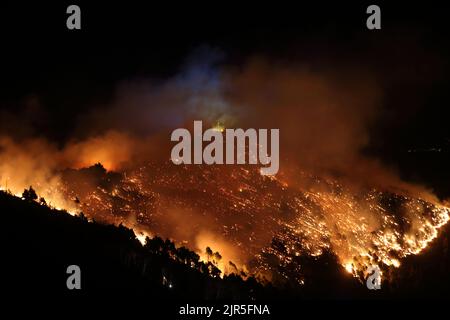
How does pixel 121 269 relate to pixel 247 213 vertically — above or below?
below

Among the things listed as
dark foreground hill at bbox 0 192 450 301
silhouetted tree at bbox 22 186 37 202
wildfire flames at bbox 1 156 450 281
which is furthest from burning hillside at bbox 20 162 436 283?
silhouetted tree at bbox 22 186 37 202

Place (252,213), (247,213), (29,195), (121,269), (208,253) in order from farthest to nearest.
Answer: (252,213) → (247,213) → (29,195) → (208,253) → (121,269)

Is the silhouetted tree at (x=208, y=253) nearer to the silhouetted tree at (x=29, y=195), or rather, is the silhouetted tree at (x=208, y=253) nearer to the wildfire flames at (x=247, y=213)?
the wildfire flames at (x=247, y=213)

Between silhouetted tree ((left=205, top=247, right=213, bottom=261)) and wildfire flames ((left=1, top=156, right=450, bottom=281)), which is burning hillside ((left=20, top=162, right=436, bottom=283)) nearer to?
wildfire flames ((left=1, top=156, right=450, bottom=281))

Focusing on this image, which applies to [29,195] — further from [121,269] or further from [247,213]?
[247,213]

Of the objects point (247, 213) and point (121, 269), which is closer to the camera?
point (121, 269)

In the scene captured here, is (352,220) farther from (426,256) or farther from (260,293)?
(260,293)

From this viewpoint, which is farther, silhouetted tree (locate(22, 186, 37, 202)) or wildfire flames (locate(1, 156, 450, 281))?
wildfire flames (locate(1, 156, 450, 281))

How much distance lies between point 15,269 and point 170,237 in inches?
922

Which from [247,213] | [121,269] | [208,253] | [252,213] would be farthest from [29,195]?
[252,213]

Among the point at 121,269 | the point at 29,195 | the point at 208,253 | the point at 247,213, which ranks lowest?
the point at 121,269

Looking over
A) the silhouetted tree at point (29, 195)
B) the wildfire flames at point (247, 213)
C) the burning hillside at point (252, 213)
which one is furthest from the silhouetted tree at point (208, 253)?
the silhouetted tree at point (29, 195)

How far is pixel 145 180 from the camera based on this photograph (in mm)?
58281

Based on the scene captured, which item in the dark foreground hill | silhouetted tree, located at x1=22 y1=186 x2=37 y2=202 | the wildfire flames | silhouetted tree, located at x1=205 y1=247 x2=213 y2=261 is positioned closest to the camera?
the dark foreground hill
